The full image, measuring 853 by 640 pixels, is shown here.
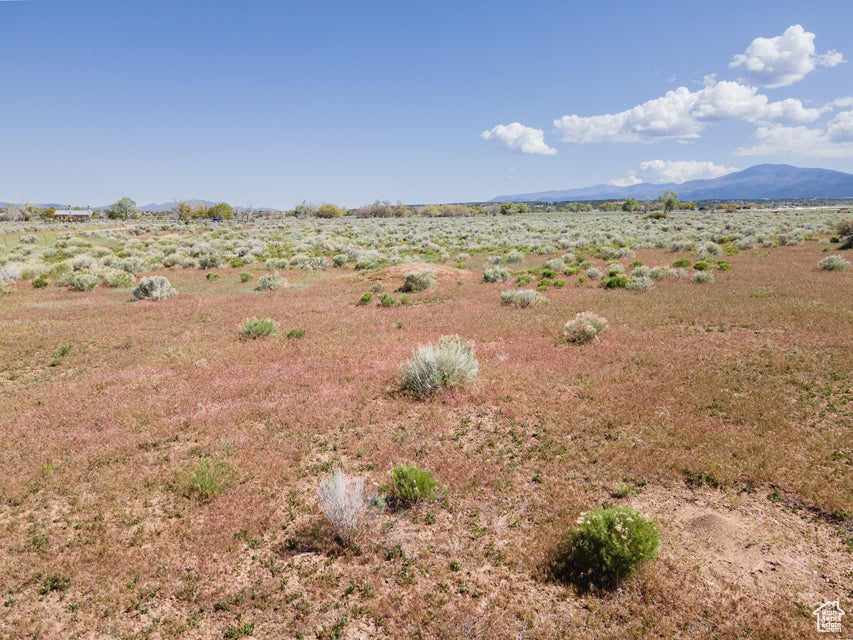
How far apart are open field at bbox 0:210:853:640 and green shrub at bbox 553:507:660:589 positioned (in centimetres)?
18

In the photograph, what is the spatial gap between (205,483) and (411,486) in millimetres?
3071

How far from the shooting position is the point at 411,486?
19.7 ft

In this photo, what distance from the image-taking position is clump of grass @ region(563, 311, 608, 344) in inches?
498

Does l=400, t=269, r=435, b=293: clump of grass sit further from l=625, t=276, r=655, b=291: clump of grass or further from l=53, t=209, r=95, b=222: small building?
l=53, t=209, r=95, b=222: small building

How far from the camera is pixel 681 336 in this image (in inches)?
506

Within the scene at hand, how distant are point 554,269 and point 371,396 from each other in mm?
20025

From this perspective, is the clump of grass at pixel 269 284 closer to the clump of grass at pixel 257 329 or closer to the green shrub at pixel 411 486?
the clump of grass at pixel 257 329

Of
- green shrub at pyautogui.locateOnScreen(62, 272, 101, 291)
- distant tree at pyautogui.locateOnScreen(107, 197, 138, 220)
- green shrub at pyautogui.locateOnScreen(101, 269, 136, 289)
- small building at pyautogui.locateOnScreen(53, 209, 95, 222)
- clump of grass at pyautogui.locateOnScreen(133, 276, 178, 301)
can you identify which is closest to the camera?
clump of grass at pyautogui.locateOnScreen(133, 276, 178, 301)

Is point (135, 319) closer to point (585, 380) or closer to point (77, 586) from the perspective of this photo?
point (77, 586)

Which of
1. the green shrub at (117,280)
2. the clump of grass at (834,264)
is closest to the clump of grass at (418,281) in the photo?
the green shrub at (117,280)

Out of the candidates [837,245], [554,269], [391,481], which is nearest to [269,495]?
[391,481]

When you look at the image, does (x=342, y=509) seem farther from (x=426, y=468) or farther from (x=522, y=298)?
(x=522, y=298)

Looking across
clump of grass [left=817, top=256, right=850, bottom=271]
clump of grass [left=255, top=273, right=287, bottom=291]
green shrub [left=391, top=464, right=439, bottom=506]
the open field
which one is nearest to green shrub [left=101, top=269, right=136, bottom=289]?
clump of grass [left=255, top=273, right=287, bottom=291]

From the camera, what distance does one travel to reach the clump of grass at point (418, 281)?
22.1 m
